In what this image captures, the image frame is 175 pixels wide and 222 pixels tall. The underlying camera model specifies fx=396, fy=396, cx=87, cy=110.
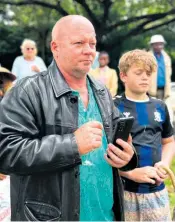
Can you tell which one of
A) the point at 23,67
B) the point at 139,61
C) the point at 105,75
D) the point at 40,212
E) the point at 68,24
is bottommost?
the point at 105,75

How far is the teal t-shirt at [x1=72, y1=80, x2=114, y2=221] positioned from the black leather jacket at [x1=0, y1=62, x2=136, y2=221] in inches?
2.4

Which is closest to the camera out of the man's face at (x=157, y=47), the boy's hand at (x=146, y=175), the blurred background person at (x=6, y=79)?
the boy's hand at (x=146, y=175)

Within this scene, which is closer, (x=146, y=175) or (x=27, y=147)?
(x=27, y=147)

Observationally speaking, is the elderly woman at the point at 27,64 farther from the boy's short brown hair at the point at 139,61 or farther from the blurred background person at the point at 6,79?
the boy's short brown hair at the point at 139,61

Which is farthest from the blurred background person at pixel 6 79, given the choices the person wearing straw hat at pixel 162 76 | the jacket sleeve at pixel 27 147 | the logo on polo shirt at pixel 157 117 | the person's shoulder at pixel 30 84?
the person wearing straw hat at pixel 162 76

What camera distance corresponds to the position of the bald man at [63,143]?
1469 mm

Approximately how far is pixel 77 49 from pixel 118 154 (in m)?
0.47

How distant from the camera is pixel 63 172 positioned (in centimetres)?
157

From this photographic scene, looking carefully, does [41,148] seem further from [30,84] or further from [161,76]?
[161,76]

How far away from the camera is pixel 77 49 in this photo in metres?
1.65

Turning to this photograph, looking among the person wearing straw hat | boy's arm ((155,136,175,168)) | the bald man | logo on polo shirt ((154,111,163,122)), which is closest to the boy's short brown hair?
logo on polo shirt ((154,111,163,122))

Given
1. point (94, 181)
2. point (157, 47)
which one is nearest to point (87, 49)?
point (94, 181)

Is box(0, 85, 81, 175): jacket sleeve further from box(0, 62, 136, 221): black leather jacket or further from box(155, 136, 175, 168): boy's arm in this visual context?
box(155, 136, 175, 168): boy's arm

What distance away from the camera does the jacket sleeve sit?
57.0 inches
